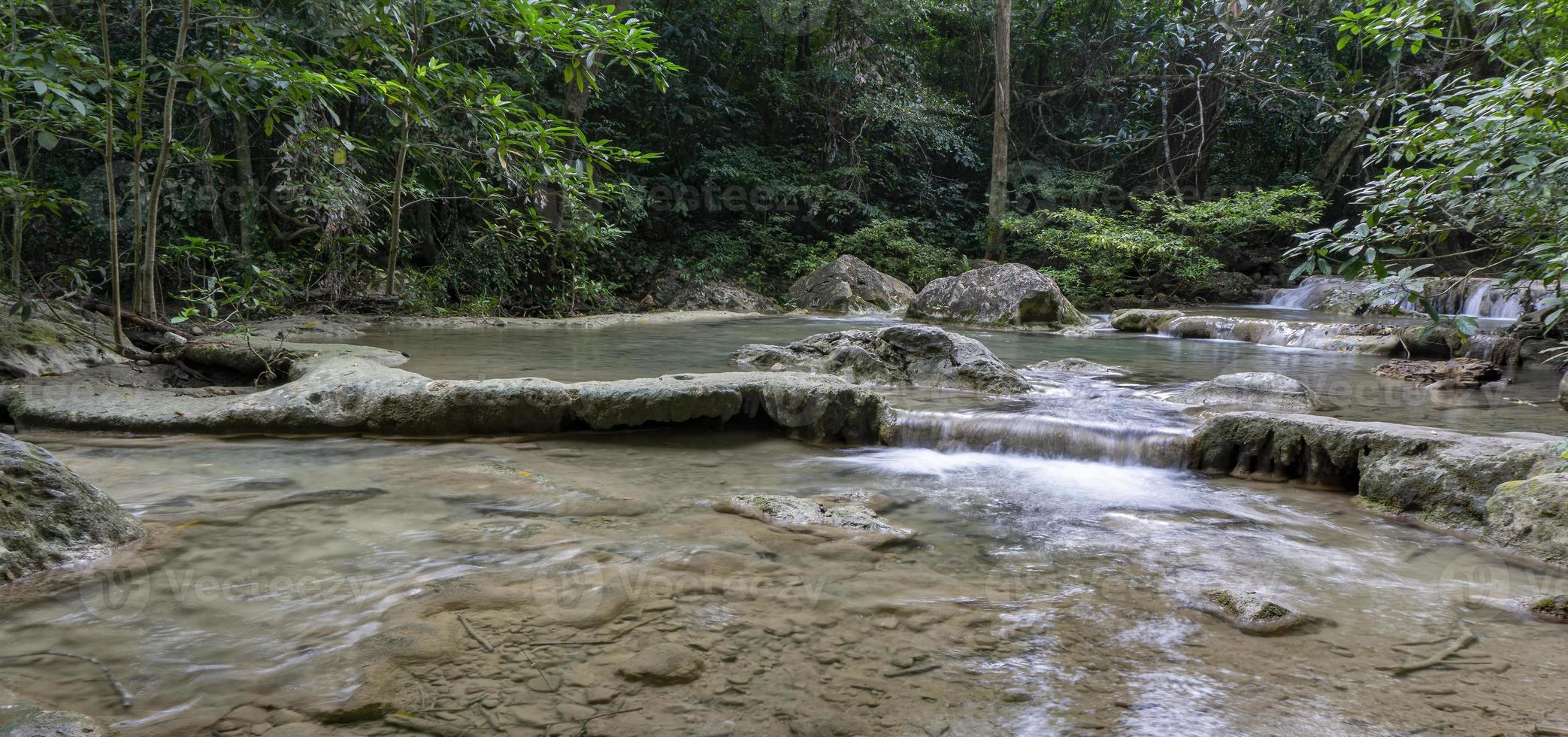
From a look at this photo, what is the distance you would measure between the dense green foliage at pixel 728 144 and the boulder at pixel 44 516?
206 cm

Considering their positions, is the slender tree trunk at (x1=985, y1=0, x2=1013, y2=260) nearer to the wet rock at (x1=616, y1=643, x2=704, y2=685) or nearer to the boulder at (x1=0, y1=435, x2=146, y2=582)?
the wet rock at (x1=616, y1=643, x2=704, y2=685)

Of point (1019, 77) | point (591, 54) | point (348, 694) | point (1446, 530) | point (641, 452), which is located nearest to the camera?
point (348, 694)

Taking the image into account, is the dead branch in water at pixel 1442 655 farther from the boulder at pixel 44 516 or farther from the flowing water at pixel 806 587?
the boulder at pixel 44 516

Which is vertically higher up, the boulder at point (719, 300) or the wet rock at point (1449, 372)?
the boulder at point (719, 300)

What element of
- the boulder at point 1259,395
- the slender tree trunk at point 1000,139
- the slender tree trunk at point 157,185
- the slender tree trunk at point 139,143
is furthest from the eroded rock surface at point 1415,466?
the slender tree trunk at point 1000,139

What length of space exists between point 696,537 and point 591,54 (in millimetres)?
2790

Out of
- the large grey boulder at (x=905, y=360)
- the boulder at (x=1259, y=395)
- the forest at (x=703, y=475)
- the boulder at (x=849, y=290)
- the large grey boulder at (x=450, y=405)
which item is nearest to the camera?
the forest at (x=703, y=475)

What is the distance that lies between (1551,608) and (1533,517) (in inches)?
28.8

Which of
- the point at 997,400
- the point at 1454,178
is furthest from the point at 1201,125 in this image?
the point at 1454,178

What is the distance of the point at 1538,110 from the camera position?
254 centimetres

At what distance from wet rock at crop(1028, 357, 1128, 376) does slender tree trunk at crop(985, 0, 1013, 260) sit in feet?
29.1

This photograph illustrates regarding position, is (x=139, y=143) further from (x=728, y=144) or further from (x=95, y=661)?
(x=728, y=144)

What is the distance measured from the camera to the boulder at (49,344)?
14.6 ft

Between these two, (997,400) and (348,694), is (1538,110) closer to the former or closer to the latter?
(997,400)
